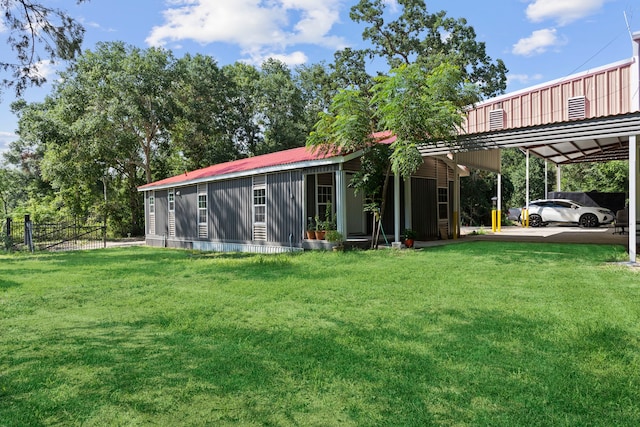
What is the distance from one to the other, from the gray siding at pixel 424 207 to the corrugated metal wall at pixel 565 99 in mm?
4075

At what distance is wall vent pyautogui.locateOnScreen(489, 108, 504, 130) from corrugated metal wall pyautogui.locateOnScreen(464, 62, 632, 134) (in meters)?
0.12

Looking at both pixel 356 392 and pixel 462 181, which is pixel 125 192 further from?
pixel 356 392

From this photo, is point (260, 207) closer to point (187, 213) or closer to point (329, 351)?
point (187, 213)

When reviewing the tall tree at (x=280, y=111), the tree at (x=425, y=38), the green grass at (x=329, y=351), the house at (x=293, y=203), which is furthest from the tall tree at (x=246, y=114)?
the green grass at (x=329, y=351)

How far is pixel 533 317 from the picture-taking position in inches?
181

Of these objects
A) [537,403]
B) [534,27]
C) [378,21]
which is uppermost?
[378,21]

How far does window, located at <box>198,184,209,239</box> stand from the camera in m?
16.8

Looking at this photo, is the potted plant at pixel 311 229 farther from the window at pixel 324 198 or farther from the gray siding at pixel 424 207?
the gray siding at pixel 424 207

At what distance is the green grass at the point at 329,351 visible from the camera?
269 cm

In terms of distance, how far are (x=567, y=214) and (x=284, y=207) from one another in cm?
1482

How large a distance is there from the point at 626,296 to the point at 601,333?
1974mm

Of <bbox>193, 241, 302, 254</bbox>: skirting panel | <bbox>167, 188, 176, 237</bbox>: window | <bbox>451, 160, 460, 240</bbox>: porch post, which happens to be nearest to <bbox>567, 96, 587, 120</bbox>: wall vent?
<bbox>451, 160, 460, 240</bbox>: porch post

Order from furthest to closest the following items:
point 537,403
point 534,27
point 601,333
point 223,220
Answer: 1. point 534,27
2. point 223,220
3. point 601,333
4. point 537,403

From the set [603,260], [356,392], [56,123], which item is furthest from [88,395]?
[56,123]
